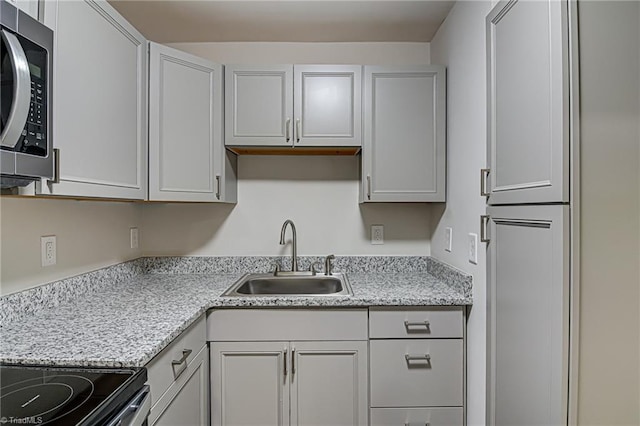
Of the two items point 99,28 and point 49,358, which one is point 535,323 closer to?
point 49,358

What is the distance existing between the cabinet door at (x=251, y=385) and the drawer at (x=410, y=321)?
0.43 metres

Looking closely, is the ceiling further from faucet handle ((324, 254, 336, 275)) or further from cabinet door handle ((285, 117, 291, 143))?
faucet handle ((324, 254, 336, 275))

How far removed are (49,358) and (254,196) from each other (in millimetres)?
1484

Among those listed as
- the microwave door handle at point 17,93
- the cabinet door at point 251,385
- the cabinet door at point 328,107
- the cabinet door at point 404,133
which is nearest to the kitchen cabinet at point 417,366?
the cabinet door at point 251,385

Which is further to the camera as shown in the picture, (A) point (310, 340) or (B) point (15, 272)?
(A) point (310, 340)

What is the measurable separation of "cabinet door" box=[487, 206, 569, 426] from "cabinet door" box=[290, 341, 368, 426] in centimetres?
56

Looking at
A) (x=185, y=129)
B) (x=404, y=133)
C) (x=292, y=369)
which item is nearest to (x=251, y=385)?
(x=292, y=369)

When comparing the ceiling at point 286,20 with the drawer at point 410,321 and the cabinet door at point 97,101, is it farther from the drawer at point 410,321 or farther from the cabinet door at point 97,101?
the drawer at point 410,321

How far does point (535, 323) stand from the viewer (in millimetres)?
1106

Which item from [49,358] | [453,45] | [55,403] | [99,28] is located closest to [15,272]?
[49,358]

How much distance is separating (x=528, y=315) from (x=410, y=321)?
0.67 meters

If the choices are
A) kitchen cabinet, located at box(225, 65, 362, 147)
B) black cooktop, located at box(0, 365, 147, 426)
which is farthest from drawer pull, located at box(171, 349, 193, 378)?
kitchen cabinet, located at box(225, 65, 362, 147)

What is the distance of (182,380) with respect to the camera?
1436 mm

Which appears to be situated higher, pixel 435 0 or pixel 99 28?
pixel 435 0
